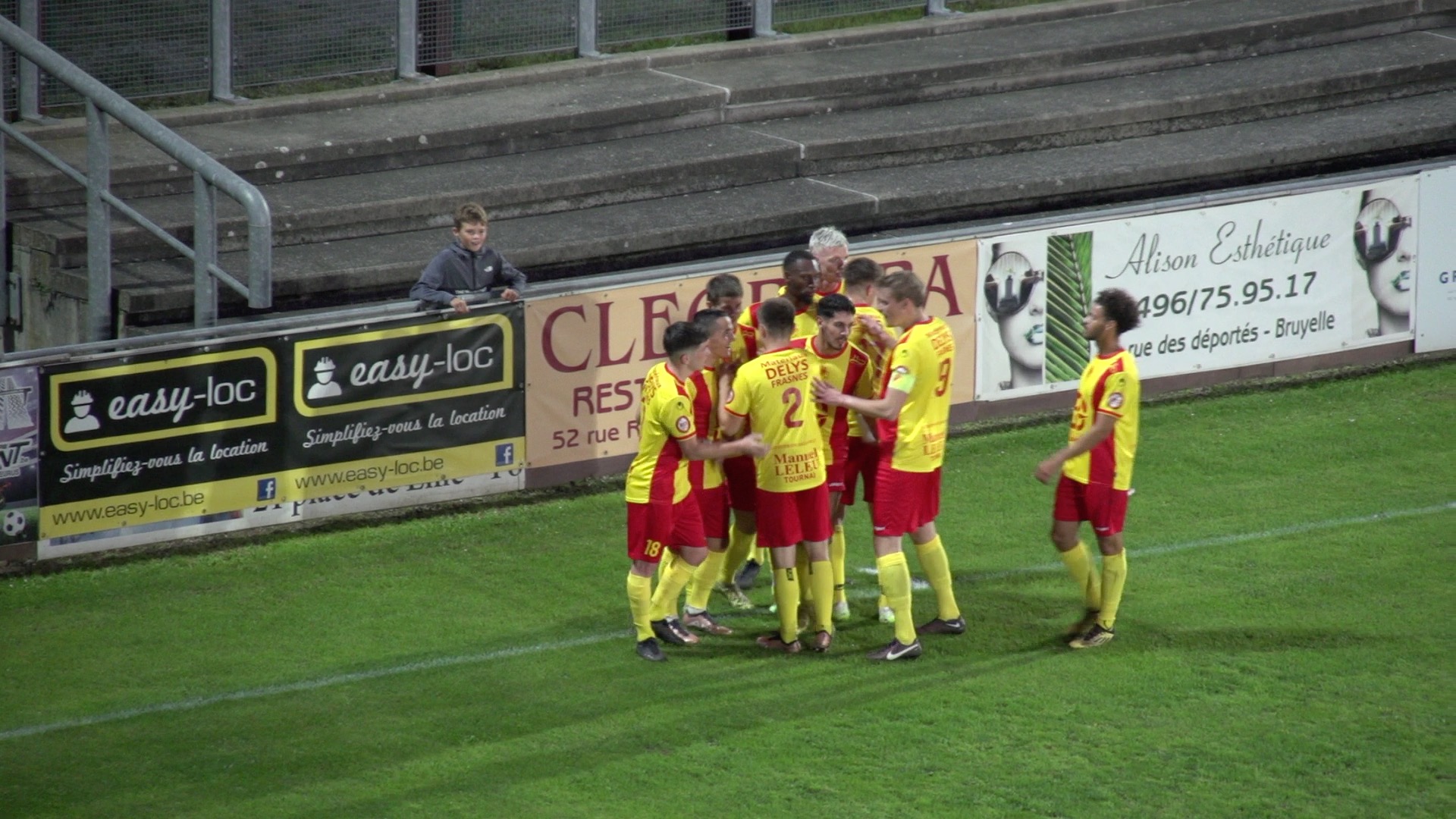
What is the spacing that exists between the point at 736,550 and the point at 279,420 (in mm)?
2992

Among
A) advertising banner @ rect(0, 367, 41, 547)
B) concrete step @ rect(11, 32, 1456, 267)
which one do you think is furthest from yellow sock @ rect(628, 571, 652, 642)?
concrete step @ rect(11, 32, 1456, 267)

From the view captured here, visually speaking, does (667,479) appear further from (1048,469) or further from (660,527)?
(1048,469)

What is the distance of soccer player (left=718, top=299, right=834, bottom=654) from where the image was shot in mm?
8992

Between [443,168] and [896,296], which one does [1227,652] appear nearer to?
[896,296]

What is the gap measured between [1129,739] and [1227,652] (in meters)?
1.29

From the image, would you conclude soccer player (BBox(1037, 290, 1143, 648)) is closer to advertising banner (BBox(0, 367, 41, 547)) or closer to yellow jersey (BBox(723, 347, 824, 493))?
yellow jersey (BBox(723, 347, 824, 493))

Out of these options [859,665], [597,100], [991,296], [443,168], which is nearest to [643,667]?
[859,665]

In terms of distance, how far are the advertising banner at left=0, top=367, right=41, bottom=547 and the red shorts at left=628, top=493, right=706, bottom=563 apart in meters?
3.62

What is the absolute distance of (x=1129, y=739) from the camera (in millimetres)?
8297

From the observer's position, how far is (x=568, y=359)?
465 inches

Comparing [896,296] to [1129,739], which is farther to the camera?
[896,296]

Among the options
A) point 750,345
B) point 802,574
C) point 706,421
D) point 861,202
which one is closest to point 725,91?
point 861,202

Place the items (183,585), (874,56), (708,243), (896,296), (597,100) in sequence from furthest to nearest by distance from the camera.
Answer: (874,56)
(597,100)
(708,243)
(183,585)
(896,296)

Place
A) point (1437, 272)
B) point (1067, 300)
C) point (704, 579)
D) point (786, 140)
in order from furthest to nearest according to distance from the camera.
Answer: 1. point (786, 140)
2. point (1437, 272)
3. point (1067, 300)
4. point (704, 579)
